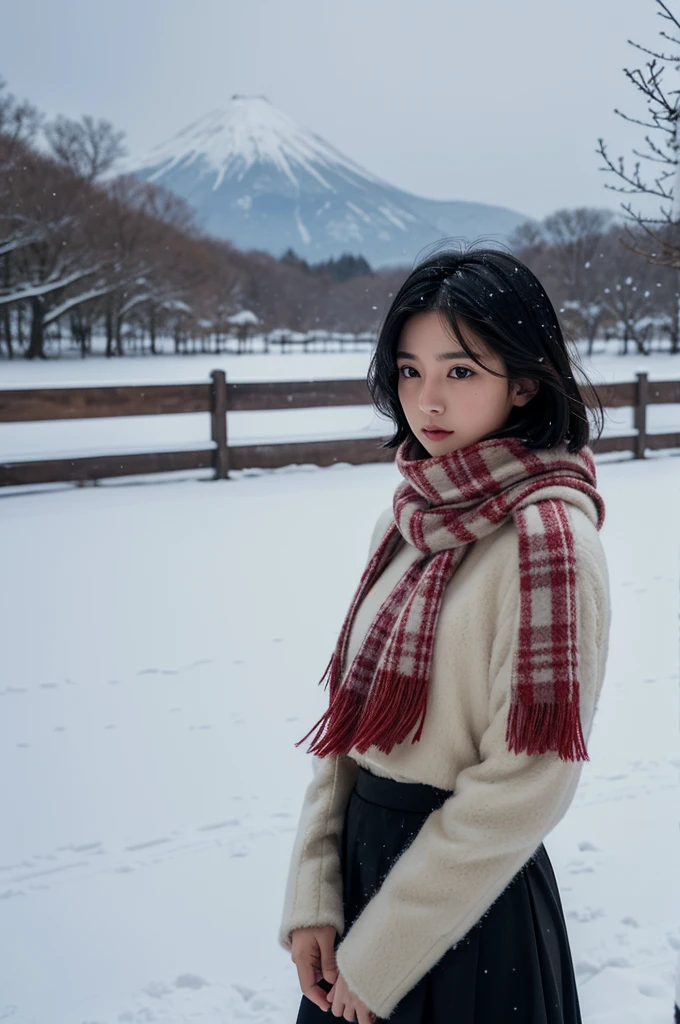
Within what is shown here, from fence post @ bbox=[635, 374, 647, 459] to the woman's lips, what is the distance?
22.8ft

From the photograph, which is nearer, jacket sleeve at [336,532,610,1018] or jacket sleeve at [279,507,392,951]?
jacket sleeve at [336,532,610,1018]

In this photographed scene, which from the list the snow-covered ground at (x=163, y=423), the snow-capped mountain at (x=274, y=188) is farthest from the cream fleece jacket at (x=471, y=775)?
the snow-capped mountain at (x=274, y=188)

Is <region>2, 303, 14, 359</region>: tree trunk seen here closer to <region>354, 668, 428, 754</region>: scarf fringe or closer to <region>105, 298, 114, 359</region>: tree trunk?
<region>105, 298, 114, 359</region>: tree trunk

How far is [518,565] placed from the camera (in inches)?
30.8

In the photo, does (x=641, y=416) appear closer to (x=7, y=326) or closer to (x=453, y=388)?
(x=453, y=388)

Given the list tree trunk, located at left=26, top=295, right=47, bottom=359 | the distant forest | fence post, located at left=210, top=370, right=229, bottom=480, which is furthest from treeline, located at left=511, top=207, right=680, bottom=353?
tree trunk, located at left=26, top=295, right=47, bottom=359

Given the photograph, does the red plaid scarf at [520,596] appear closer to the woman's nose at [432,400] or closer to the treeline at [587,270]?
the woman's nose at [432,400]

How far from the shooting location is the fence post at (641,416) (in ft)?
24.0

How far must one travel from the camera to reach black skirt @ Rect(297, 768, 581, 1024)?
2.82 feet

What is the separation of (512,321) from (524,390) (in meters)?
0.09

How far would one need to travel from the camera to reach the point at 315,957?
945mm

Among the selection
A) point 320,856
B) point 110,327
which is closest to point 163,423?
point 110,327

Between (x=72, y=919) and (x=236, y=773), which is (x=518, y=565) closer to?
(x=72, y=919)

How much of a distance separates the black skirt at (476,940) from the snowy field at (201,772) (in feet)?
2.01
